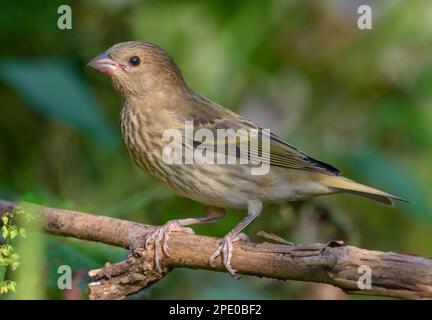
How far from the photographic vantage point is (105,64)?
179 inches

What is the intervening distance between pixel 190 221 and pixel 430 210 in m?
2.02

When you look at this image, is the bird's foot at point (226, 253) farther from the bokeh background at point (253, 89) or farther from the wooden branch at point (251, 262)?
the bokeh background at point (253, 89)

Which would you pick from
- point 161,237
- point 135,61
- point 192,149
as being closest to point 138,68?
point 135,61

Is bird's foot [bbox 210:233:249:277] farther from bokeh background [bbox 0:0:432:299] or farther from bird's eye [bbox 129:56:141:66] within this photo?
bokeh background [bbox 0:0:432:299]

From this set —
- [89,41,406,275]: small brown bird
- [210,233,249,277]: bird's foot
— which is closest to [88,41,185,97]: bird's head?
[89,41,406,275]: small brown bird

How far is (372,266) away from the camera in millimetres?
2973

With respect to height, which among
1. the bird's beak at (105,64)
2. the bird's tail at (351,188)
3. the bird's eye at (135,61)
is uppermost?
the bird's eye at (135,61)

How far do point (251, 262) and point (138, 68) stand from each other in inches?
64.4

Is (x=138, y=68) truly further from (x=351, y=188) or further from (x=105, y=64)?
(x=351, y=188)

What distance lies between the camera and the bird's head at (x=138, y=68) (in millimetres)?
4590

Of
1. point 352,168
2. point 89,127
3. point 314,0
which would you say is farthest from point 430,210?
point 89,127

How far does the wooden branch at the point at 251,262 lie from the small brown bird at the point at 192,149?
62 centimetres

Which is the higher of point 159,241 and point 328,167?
point 328,167

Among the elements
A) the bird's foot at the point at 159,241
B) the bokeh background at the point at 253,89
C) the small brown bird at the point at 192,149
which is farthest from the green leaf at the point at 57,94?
the bird's foot at the point at 159,241
